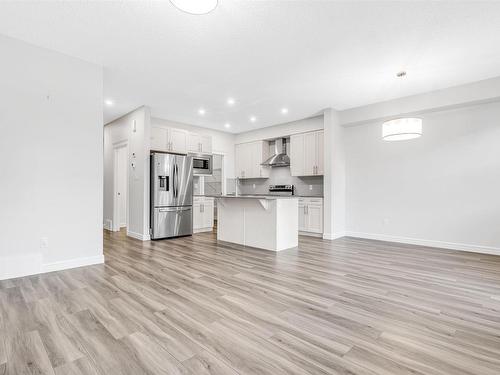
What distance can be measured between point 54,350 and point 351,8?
12.0 ft

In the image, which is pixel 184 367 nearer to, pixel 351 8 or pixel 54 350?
pixel 54 350

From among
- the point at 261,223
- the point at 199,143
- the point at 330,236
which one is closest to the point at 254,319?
the point at 261,223

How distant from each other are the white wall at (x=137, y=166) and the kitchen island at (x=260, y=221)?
161 centimetres

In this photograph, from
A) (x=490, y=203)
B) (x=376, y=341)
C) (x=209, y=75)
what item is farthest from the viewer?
(x=490, y=203)

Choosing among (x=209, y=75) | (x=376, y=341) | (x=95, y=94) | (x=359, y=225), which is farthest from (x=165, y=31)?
(x=359, y=225)

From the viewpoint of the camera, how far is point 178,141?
630cm

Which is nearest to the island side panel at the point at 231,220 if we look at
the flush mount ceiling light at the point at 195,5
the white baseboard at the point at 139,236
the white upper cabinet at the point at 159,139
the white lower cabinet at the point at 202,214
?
the white lower cabinet at the point at 202,214

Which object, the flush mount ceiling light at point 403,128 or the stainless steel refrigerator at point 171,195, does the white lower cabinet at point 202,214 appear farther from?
the flush mount ceiling light at point 403,128

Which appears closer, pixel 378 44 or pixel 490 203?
pixel 378 44

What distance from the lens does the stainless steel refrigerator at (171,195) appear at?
5.35 m

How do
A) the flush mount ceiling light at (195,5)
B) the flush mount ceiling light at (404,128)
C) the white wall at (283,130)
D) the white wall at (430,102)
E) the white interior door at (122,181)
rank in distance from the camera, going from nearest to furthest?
the flush mount ceiling light at (195,5) → the flush mount ceiling light at (404,128) → the white wall at (430,102) → the white wall at (283,130) → the white interior door at (122,181)

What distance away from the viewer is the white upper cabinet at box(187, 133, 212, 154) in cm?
656

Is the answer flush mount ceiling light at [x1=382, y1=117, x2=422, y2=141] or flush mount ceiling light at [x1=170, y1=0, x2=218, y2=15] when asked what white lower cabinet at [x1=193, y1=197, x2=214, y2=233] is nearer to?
flush mount ceiling light at [x1=382, y1=117, x2=422, y2=141]

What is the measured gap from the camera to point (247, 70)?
12.4 ft
